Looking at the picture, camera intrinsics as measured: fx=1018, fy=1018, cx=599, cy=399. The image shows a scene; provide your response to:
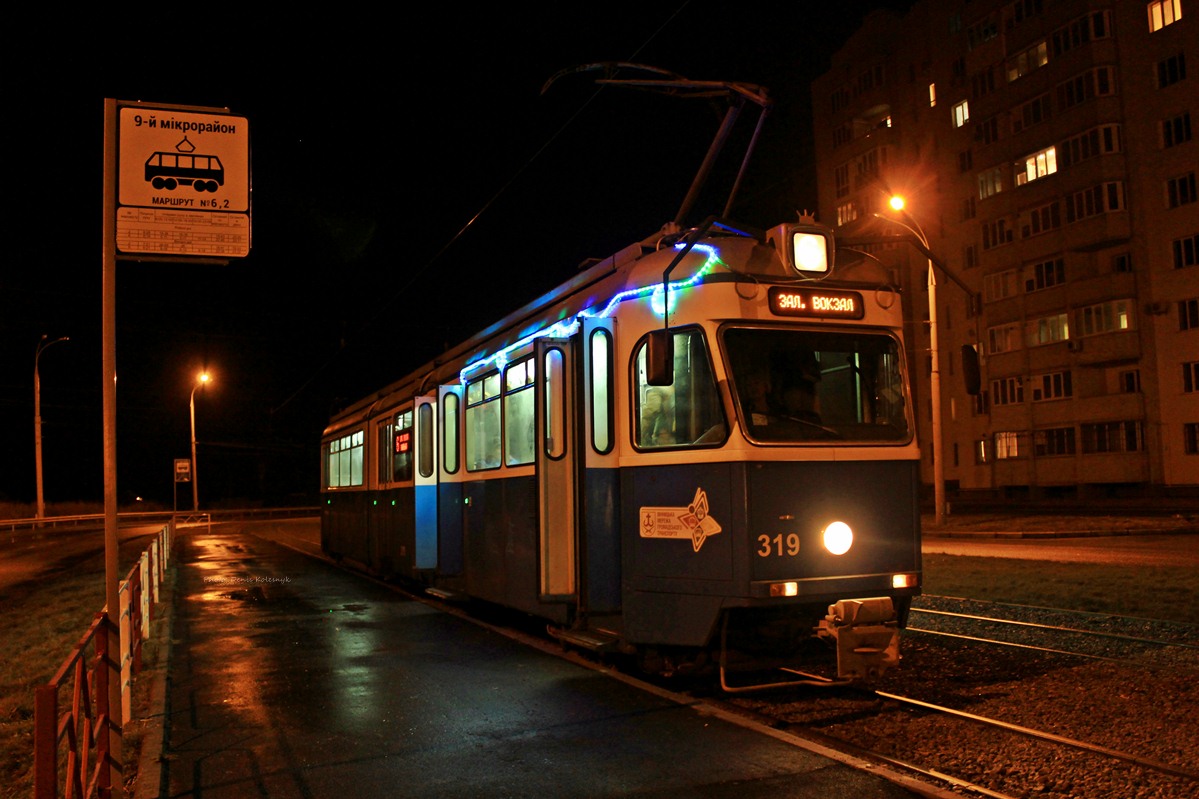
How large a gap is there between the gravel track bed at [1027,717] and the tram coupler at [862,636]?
1.32 feet

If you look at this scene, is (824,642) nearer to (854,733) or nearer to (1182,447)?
(854,733)

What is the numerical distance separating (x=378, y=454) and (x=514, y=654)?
26.9 feet

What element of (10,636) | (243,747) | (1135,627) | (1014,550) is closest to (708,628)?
(243,747)

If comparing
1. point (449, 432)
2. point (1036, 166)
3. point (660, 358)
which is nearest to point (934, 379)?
point (449, 432)

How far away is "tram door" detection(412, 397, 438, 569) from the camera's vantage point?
14.1m

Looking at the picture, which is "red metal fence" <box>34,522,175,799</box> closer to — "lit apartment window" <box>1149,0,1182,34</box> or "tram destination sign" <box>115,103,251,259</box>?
"tram destination sign" <box>115,103,251,259</box>

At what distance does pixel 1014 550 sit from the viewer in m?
22.2

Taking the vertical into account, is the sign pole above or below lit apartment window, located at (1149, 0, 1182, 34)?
below

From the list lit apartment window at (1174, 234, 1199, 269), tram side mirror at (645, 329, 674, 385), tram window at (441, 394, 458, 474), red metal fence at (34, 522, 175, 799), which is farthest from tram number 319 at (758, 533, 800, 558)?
lit apartment window at (1174, 234, 1199, 269)

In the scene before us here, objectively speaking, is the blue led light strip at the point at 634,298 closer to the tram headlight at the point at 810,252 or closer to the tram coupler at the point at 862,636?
the tram headlight at the point at 810,252

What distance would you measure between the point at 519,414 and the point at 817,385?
11.2 feet

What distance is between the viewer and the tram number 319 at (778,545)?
7379 mm

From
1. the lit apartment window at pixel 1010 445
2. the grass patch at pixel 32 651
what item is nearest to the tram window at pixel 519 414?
the grass patch at pixel 32 651

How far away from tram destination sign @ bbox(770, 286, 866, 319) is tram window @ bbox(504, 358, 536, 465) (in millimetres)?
2885
